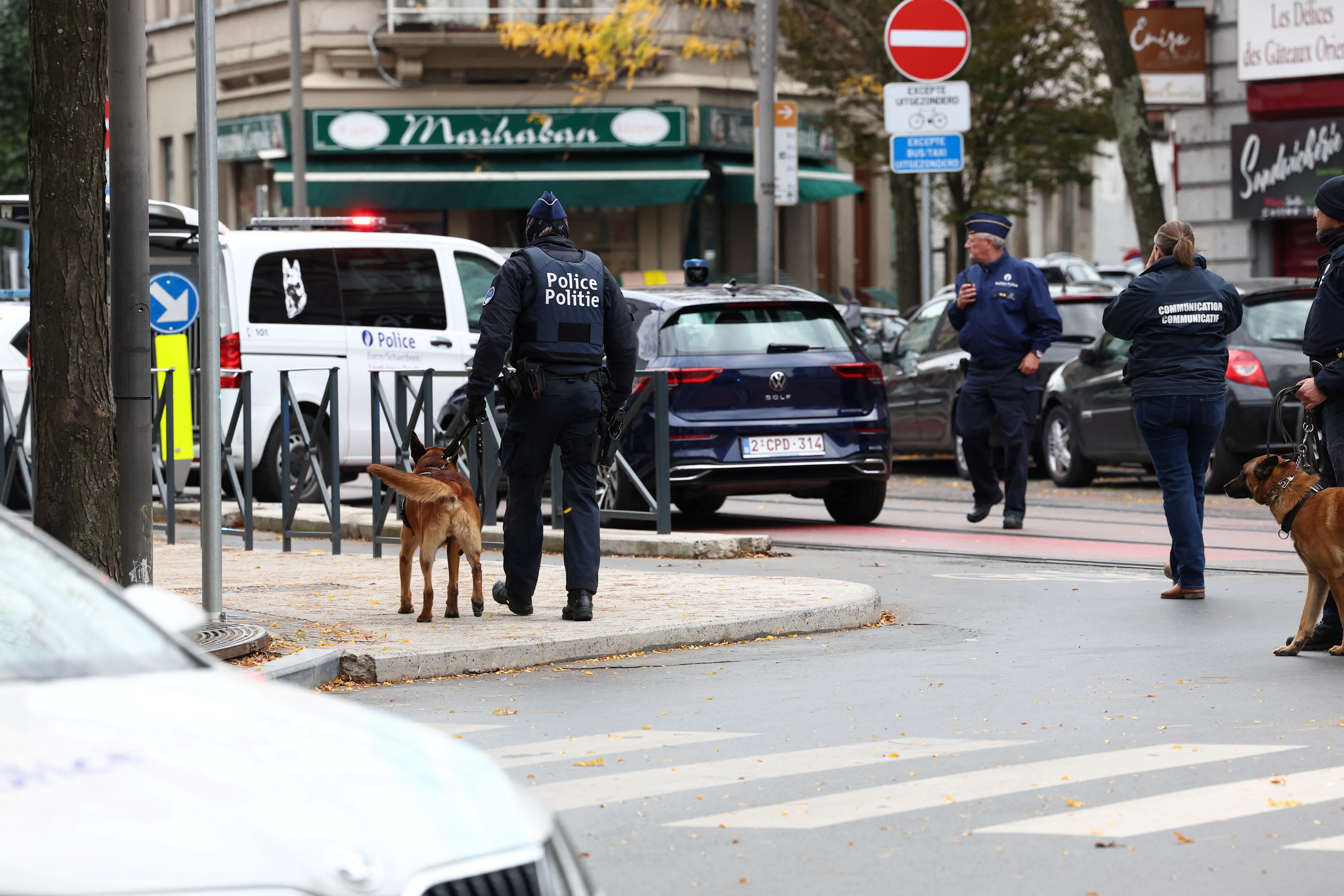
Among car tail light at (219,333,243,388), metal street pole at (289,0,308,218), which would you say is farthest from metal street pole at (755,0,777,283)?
metal street pole at (289,0,308,218)

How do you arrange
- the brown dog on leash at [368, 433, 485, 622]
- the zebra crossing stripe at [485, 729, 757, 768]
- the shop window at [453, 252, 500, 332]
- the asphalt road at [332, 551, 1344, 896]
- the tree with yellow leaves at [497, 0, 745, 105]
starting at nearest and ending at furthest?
1. the asphalt road at [332, 551, 1344, 896]
2. the zebra crossing stripe at [485, 729, 757, 768]
3. the brown dog on leash at [368, 433, 485, 622]
4. the shop window at [453, 252, 500, 332]
5. the tree with yellow leaves at [497, 0, 745, 105]

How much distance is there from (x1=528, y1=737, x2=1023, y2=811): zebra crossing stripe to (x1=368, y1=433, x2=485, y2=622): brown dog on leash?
9.93 feet

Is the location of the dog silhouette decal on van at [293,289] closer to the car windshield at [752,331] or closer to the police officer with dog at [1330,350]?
the car windshield at [752,331]

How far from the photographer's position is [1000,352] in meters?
13.4

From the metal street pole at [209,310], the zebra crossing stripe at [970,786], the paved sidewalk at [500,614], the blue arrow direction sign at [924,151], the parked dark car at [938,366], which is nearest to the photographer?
the zebra crossing stripe at [970,786]

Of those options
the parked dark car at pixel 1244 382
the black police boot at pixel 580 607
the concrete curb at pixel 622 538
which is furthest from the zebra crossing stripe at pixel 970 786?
the parked dark car at pixel 1244 382

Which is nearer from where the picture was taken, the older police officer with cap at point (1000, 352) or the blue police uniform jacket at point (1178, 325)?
the blue police uniform jacket at point (1178, 325)

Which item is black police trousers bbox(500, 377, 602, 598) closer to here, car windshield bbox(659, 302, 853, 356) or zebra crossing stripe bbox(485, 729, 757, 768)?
zebra crossing stripe bbox(485, 729, 757, 768)

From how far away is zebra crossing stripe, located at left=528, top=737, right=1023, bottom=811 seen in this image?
225 inches

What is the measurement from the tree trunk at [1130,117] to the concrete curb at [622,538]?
9.09 meters

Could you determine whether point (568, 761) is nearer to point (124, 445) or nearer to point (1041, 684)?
point (1041, 684)

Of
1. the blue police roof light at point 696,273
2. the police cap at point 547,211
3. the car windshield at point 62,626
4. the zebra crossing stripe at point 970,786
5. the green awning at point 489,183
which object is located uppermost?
the green awning at point 489,183

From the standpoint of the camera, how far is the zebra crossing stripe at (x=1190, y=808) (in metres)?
5.22

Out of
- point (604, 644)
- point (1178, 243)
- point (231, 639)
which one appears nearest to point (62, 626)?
point (231, 639)
